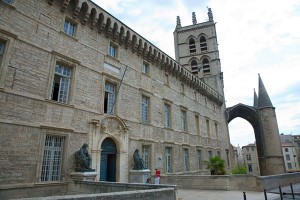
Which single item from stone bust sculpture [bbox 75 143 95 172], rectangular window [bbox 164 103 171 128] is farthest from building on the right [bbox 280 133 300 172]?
stone bust sculpture [bbox 75 143 95 172]

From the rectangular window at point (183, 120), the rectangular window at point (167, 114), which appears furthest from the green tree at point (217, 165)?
the rectangular window at point (183, 120)

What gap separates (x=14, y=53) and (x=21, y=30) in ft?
3.29

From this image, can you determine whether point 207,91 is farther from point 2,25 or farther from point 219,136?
point 2,25

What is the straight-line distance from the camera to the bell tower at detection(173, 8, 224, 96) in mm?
27797

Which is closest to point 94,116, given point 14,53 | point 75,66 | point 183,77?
point 75,66

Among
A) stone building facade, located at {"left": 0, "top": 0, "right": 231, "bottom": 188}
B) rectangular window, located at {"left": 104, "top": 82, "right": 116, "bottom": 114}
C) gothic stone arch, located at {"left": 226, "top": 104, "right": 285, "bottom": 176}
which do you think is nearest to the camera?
stone building facade, located at {"left": 0, "top": 0, "right": 231, "bottom": 188}

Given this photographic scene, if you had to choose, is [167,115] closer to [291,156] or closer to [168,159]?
[168,159]

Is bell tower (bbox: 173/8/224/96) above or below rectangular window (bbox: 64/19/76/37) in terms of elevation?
above

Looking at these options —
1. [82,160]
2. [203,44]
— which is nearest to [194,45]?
[203,44]

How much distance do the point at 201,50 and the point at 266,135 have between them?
1358 centimetres

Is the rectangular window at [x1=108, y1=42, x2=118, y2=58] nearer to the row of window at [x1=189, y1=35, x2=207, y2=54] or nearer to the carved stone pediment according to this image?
the carved stone pediment

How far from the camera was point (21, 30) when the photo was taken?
8133 millimetres

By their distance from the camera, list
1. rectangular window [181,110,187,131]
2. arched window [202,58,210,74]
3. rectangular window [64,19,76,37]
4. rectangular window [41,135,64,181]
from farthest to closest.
Result: arched window [202,58,210,74] → rectangular window [181,110,187,131] → rectangular window [64,19,76,37] → rectangular window [41,135,64,181]

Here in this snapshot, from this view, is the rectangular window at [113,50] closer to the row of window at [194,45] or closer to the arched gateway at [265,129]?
the row of window at [194,45]
